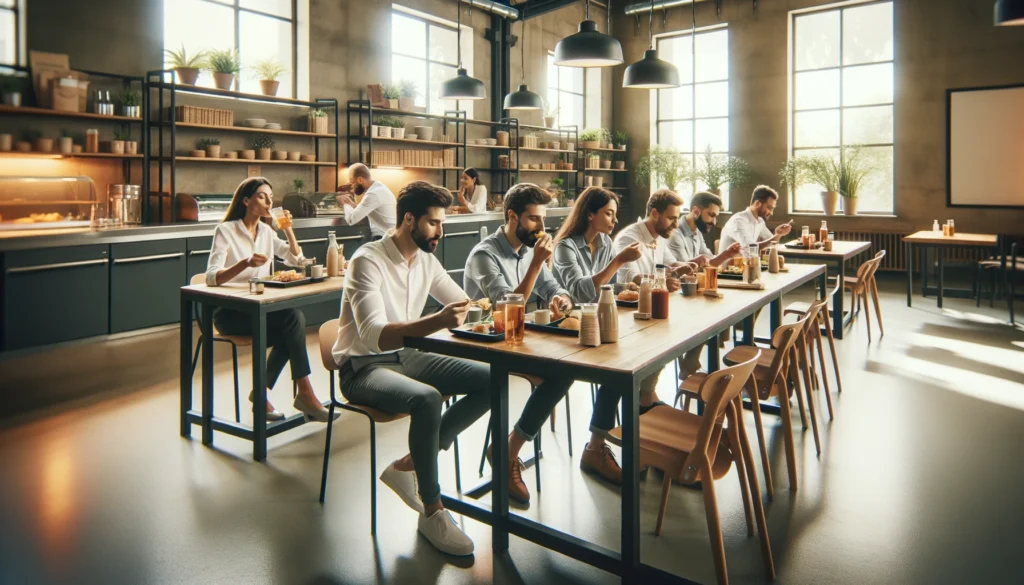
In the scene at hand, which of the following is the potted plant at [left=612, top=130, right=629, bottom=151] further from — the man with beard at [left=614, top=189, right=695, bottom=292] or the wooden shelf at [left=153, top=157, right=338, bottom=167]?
the man with beard at [left=614, top=189, right=695, bottom=292]

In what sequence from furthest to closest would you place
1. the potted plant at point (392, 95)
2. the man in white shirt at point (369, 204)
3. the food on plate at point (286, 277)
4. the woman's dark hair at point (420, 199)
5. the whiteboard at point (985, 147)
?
the whiteboard at point (985, 147) < the potted plant at point (392, 95) < the man in white shirt at point (369, 204) < the food on plate at point (286, 277) < the woman's dark hair at point (420, 199)

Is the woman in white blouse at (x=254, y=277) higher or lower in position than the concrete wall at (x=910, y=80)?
lower

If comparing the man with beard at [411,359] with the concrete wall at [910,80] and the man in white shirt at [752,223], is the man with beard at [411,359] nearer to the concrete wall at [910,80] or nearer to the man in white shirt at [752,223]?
the man in white shirt at [752,223]

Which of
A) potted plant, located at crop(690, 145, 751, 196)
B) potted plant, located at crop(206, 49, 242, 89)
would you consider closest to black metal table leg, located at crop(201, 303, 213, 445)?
potted plant, located at crop(206, 49, 242, 89)

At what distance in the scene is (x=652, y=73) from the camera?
539cm

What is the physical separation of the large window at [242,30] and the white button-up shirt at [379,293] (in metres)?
5.37

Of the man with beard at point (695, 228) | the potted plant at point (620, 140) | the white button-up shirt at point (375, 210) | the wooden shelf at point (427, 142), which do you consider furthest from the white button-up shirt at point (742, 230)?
the potted plant at point (620, 140)

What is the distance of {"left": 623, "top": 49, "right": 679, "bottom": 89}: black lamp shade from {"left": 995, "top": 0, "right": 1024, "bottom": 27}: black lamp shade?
85.3 inches

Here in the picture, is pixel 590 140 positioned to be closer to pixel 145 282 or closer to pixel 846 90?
pixel 846 90

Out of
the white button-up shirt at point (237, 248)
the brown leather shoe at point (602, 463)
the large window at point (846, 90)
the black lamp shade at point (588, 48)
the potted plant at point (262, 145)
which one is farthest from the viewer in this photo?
the large window at point (846, 90)

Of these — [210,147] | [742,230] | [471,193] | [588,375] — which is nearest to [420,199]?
[588,375]

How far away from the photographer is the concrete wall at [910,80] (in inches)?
387

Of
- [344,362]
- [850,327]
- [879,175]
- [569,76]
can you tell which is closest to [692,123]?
[569,76]

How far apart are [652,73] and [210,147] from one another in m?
4.38
